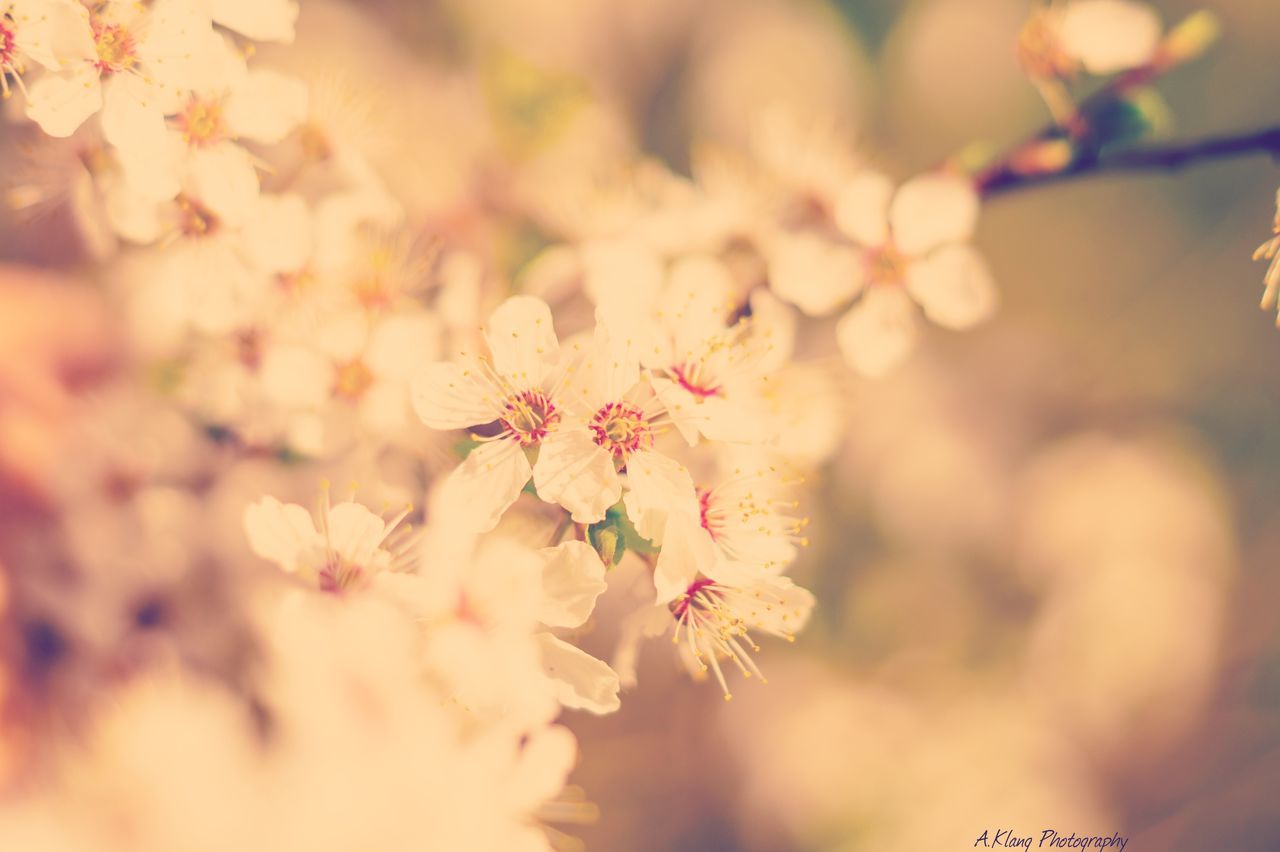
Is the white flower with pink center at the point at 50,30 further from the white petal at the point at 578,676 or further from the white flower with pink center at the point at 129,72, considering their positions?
the white petal at the point at 578,676

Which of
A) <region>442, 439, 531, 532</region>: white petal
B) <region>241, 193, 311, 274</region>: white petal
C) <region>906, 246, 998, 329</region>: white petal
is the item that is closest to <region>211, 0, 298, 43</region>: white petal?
<region>241, 193, 311, 274</region>: white petal

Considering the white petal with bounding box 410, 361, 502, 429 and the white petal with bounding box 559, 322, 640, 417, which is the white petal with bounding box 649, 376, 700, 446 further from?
the white petal with bounding box 410, 361, 502, 429

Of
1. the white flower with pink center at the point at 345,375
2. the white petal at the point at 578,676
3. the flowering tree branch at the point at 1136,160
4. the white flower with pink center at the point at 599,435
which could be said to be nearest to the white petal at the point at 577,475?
the white flower with pink center at the point at 599,435

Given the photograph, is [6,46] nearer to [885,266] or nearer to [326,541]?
[326,541]

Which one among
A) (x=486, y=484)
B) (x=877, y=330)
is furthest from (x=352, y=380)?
(x=877, y=330)

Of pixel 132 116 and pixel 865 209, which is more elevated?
pixel 865 209

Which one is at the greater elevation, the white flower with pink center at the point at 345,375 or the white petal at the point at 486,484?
the white flower with pink center at the point at 345,375
